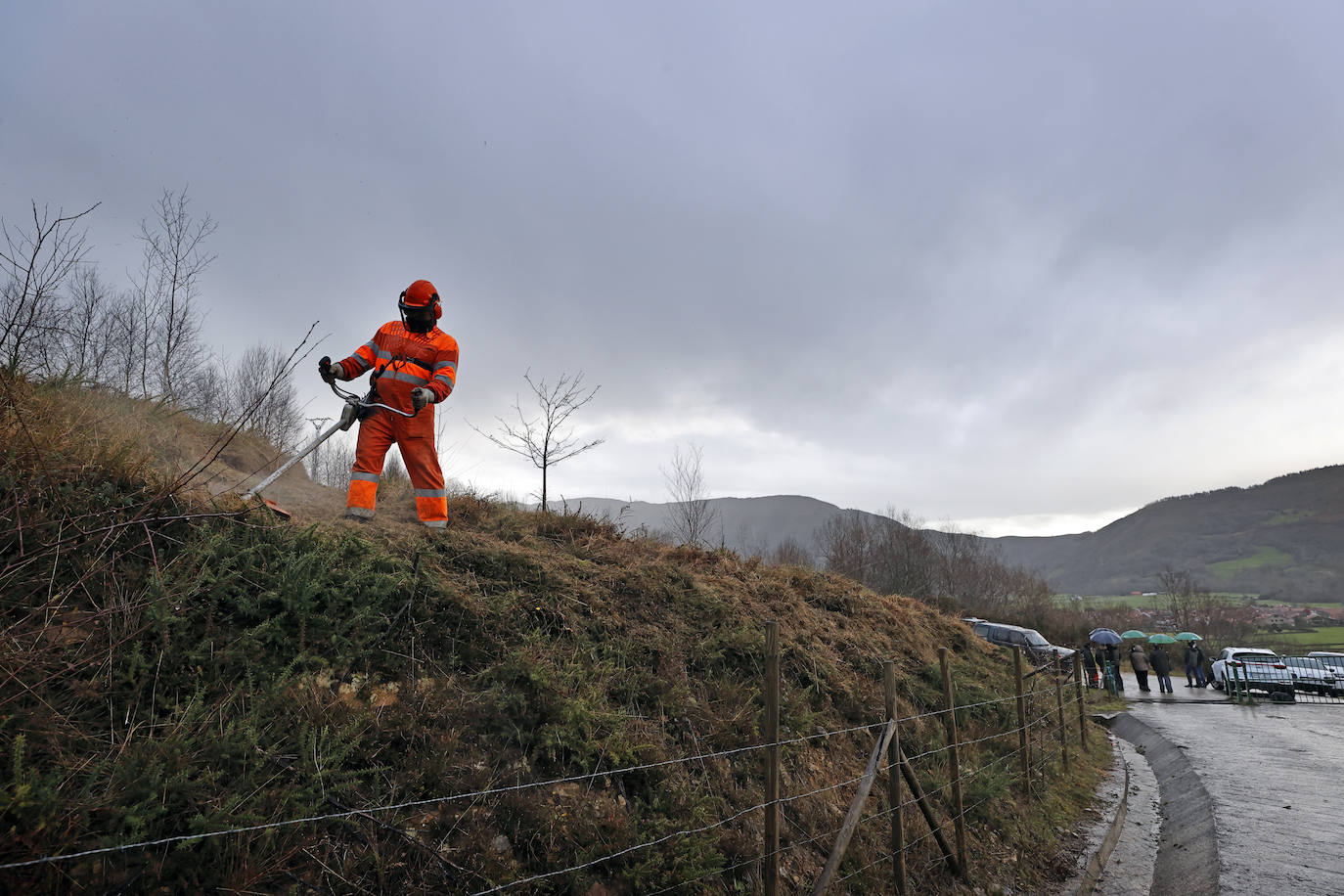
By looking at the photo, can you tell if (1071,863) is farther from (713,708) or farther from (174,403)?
(174,403)

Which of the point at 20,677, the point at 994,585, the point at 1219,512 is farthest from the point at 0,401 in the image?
the point at 1219,512

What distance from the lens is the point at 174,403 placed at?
8914mm

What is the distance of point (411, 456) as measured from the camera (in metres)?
6.31

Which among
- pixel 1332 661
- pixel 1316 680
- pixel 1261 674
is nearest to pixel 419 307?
pixel 1261 674

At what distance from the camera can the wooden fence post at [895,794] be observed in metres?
4.82

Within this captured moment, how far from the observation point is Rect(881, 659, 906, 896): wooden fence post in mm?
4824

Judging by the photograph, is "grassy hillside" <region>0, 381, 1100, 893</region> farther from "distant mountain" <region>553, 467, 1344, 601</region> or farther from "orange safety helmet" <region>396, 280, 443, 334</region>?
"distant mountain" <region>553, 467, 1344, 601</region>

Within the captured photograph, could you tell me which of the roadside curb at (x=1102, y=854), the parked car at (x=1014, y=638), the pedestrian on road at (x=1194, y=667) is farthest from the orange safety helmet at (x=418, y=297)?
the pedestrian on road at (x=1194, y=667)

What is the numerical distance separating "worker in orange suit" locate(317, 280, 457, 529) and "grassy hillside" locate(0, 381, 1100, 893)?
1.56 feet

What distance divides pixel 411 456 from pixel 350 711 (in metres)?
3.34

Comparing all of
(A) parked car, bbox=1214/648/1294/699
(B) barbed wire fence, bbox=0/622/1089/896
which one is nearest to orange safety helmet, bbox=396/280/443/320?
(B) barbed wire fence, bbox=0/622/1089/896

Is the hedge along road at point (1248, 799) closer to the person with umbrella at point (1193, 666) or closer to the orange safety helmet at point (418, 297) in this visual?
the person with umbrella at point (1193, 666)

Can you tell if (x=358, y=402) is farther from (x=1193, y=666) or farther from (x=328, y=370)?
(x=1193, y=666)

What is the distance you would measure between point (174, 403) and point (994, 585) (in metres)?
55.6
